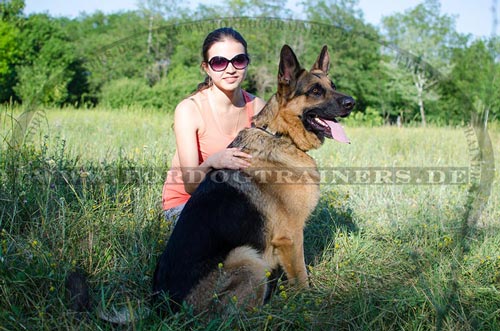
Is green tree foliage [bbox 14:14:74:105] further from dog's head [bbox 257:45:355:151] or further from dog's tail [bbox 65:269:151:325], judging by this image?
dog's tail [bbox 65:269:151:325]

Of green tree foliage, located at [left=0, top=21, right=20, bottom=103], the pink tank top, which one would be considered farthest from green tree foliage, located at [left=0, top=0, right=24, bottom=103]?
the pink tank top

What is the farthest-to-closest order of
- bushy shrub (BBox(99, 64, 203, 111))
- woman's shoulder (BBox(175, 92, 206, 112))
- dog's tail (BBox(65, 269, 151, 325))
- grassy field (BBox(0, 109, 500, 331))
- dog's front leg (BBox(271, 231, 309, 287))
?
bushy shrub (BBox(99, 64, 203, 111)), woman's shoulder (BBox(175, 92, 206, 112)), dog's front leg (BBox(271, 231, 309, 287)), grassy field (BBox(0, 109, 500, 331)), dog's tail (BBox(65, 269, 151, 325))

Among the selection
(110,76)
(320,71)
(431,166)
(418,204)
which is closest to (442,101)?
(431,166)

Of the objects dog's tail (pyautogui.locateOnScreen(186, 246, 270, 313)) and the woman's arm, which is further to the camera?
the woman's arm

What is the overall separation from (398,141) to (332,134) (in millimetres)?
5505

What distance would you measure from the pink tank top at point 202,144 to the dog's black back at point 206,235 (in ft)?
2.66

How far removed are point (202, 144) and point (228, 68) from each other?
0.65 metres

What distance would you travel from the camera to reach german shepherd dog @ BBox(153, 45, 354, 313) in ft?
8.11

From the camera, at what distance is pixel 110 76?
20.0 metres

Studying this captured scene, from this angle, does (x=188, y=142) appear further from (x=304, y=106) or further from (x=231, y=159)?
(x=304, y=106)

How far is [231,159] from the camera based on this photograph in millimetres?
2881

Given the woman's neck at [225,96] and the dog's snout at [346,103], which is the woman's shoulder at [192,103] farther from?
the dog's snout at [346,103]

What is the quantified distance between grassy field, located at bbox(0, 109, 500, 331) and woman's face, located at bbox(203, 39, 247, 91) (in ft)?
3.96

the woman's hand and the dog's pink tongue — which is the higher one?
the dog's pink tongue
